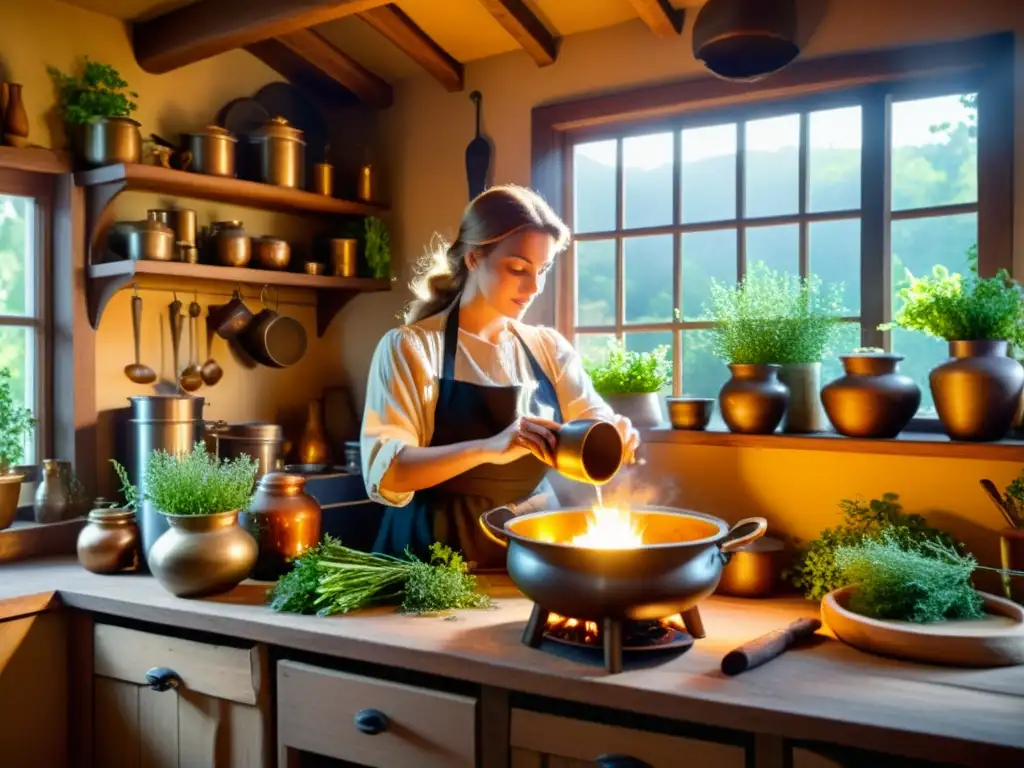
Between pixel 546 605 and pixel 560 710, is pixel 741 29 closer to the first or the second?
pixel 546 605

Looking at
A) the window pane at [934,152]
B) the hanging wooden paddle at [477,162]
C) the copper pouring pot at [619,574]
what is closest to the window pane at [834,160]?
the window pane at [934,152]

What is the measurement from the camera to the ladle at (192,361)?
3.11m

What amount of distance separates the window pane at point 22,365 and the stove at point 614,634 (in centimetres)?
187

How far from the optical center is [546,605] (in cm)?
167

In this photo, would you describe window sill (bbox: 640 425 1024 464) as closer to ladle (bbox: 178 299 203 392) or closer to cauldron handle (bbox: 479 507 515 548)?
cauldron handle (bbox: 479 507 515 548)

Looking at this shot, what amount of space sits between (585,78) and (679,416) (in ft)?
4.19

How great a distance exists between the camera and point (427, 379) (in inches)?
86.4

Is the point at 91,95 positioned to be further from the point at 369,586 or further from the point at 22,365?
the point at 369,586

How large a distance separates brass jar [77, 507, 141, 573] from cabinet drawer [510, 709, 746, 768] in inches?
49.3

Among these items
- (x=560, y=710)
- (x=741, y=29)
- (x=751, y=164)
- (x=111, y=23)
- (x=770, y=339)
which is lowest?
(x=560, y=710)

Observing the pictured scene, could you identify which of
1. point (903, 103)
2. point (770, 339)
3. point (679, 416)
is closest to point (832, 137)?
point (903, 103)

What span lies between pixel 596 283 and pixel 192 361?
4.74 ft

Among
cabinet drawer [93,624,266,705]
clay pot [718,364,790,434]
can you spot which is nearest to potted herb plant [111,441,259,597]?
cabinet drawer [93,624,266,705]

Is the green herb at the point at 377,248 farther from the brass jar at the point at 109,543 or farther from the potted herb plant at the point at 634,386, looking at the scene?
the brass jar at the point at 109,543
